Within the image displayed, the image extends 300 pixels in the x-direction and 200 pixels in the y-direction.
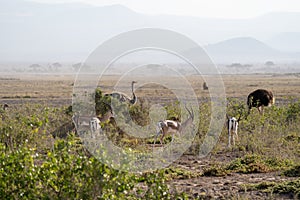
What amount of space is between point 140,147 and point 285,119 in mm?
5614

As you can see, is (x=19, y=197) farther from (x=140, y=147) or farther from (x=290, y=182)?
(x=140, y=147)

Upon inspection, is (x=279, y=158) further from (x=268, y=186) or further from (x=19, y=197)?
(x=19, y=197)

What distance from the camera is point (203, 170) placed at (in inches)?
431

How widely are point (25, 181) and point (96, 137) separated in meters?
5.58

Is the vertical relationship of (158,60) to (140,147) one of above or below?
above

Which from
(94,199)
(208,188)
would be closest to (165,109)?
(208,188)

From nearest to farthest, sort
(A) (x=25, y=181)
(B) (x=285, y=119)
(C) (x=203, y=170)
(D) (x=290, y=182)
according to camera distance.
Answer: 1. (A) (x=25, y=181)
2. (D) (x=290, y=182)
3. (C) (x=203, y=170)
4. (B) (x=285, y=119)

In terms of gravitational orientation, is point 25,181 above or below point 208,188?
above

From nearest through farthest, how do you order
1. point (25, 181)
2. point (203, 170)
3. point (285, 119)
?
point (25, 181), point (203, 170), point (285, 119)

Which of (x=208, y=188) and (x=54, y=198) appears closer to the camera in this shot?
(x=54, y=198)

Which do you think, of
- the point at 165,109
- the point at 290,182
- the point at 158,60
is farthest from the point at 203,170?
the point at 165,109

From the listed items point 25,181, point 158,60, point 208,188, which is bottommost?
point 208,188

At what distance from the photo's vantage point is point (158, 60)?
13484 millimetres

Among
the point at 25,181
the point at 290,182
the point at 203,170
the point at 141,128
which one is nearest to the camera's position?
the point at 25,181
